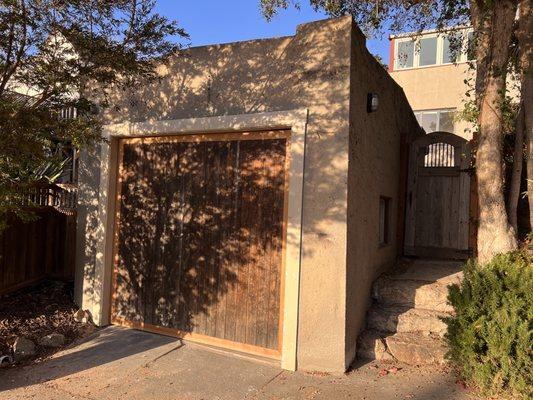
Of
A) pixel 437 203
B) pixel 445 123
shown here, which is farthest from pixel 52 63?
pixel 445 123

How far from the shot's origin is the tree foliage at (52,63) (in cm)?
446

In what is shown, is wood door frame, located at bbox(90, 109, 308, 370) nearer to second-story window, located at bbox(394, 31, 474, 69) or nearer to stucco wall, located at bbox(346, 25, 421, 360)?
stucco wall, located at bbox(346, 25, 421, 360)

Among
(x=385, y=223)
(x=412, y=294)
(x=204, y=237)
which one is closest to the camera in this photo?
(x=412, y=294)

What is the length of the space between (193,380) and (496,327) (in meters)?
2.89

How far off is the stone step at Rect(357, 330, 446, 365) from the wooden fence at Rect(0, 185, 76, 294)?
4658mm

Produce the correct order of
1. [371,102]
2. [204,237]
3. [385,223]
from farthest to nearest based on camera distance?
[385,223]
[204,237]
[371,102]

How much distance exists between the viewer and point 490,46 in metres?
4.95

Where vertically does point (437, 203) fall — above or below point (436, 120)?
below

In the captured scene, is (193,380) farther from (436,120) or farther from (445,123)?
(436,120)

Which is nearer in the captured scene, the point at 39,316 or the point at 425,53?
the point at 39,316

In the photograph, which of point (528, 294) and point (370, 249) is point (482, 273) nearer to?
point (528, 294)

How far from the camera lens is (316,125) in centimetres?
478

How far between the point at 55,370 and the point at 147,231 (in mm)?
1950

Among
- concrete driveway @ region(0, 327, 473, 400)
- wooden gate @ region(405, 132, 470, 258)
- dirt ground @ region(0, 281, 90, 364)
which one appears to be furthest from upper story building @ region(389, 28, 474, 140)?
dirt ground @ region(0, 281, 90, 364)
